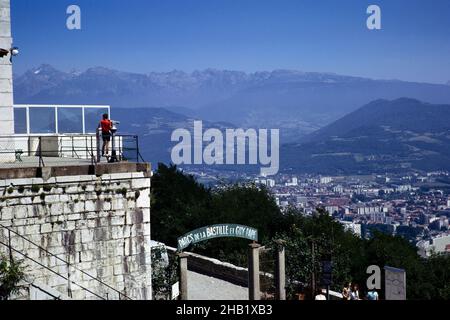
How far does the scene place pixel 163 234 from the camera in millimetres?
45094

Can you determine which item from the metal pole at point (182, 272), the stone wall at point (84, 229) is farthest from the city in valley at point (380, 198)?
the stone wall at point (84, 229)

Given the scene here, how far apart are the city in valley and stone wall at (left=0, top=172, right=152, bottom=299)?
58.2 meters

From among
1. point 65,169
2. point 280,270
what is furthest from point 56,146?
point 280,270

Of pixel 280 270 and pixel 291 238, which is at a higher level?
pixel 280 270

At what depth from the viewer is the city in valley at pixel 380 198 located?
10106 centimetres

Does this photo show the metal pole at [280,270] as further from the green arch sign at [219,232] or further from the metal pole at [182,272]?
the metal pole at [182,272]

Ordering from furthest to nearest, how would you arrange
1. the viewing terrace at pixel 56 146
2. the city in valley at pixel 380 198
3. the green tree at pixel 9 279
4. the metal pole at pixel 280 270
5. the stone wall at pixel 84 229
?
the city in valley at pixel 380 198
the metal pole at pixel 280 270
the viewing terrace at pixel 56 146
the stone wall at pixel 84 229
the green tree at pixel 9 279

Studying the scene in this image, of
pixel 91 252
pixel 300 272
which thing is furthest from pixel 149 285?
pixel 300 272

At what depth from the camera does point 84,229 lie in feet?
55.4

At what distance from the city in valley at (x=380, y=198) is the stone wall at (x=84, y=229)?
191ft

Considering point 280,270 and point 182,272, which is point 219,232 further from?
point 280,270

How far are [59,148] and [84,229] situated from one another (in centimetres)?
569

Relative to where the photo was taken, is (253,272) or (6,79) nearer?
→ (253,272)
